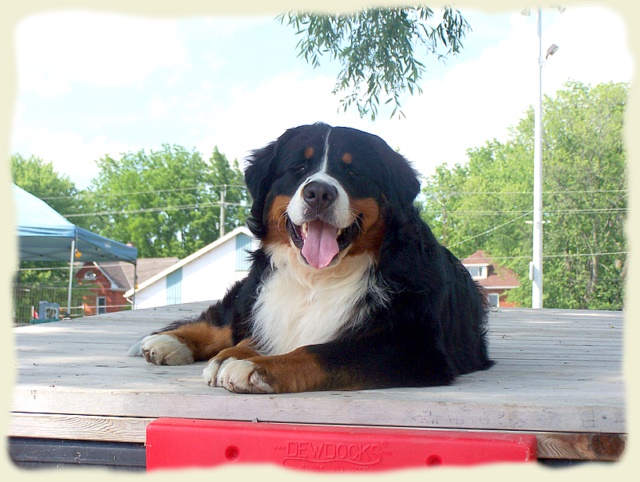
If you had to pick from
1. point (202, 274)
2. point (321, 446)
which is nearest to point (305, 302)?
point (321, 446)

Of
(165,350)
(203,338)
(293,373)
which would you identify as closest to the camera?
(293,373)

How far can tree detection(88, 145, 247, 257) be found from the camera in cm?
5294

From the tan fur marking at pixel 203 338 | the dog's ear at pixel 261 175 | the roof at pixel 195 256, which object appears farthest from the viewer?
the roof at pixel 195 256

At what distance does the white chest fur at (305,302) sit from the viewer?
10.8ft

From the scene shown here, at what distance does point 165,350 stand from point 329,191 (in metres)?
1.31

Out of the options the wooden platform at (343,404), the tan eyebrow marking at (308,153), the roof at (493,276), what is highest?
the roof at (493,276)

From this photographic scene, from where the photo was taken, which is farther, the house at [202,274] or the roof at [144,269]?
the roof at [144,269]

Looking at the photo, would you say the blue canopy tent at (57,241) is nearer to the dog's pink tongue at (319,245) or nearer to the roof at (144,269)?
the dog's pink tongue at (319,245)

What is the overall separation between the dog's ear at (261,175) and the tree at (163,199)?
1888 inches

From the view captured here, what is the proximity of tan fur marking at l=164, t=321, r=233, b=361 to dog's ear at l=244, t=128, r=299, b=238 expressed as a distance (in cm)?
68

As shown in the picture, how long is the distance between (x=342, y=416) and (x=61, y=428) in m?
1.06

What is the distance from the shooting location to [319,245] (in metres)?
3.21

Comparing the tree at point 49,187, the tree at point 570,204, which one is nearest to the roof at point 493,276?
the tree at point 570,204

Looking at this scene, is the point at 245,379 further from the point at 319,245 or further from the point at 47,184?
the point at 47,184
